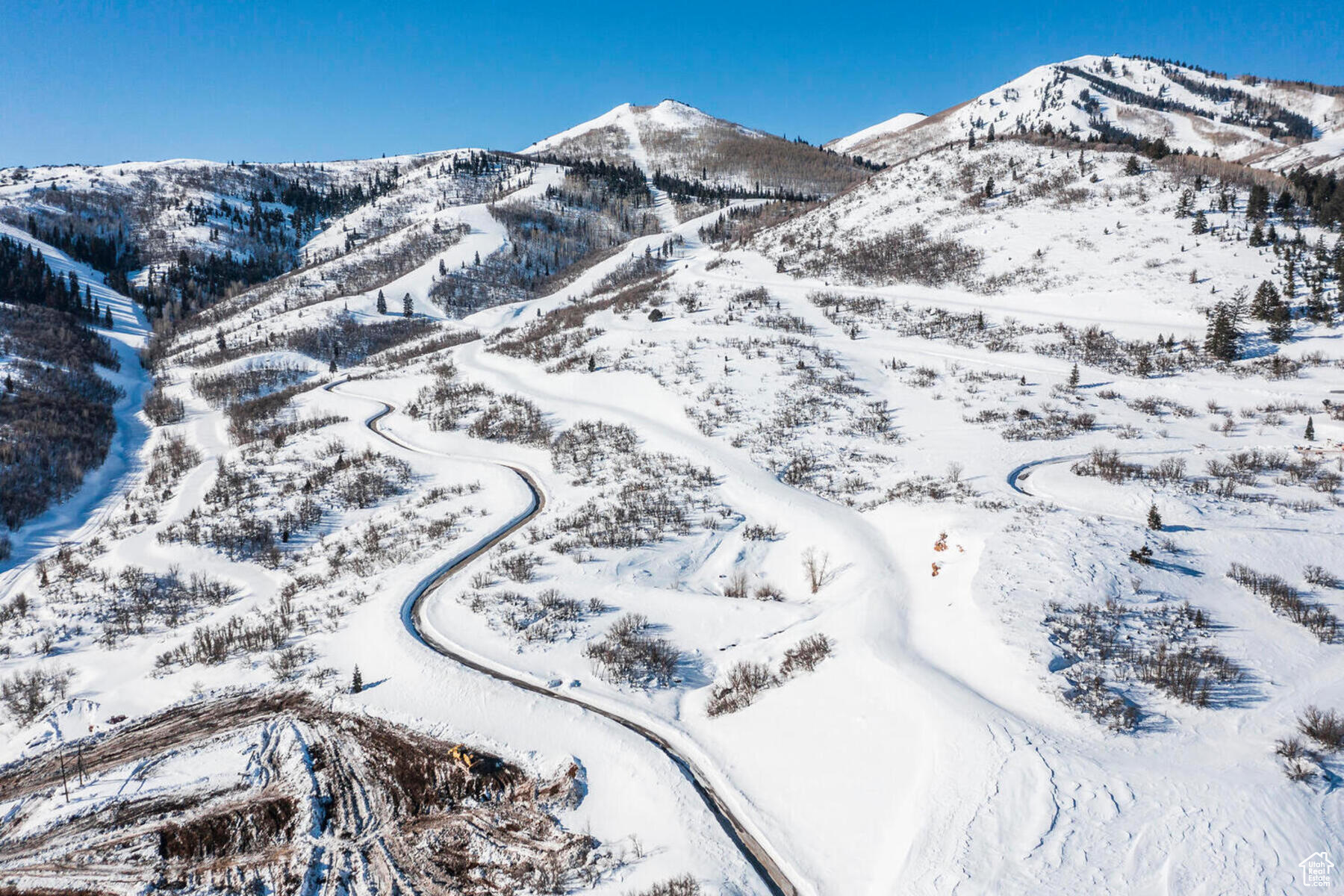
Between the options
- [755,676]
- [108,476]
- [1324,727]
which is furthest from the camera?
[108,476]

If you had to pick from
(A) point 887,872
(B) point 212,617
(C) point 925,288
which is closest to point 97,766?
(B) point 212,617

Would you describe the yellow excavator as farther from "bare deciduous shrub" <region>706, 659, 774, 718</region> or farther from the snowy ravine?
the snowy ravine

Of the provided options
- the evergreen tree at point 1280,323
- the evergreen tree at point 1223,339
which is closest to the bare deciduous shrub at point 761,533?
the evergreen tree at point 1223,339

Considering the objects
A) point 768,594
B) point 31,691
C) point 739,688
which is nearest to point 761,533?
point 768,594

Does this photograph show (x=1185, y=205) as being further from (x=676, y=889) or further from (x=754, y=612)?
(x=676, y=889)

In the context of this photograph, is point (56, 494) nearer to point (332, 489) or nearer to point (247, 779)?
point (332, 489)

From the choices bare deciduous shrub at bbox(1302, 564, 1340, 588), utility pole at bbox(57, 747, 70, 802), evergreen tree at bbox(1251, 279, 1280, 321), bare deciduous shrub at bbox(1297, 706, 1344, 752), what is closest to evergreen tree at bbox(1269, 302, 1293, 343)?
evergreen tree at bbox(1251, 279, 1280, 321)
